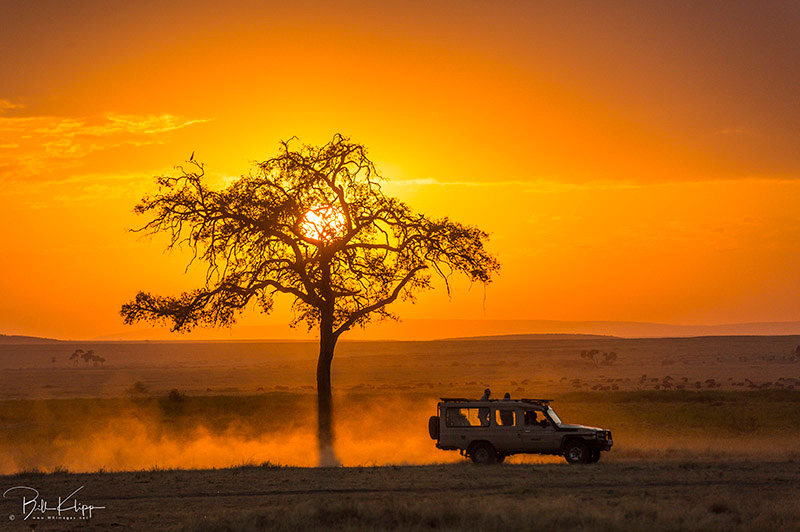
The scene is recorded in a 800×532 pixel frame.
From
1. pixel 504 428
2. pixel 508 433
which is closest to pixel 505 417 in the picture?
pixel 504 428

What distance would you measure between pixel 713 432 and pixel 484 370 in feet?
337

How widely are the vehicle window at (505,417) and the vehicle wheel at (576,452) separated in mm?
1869

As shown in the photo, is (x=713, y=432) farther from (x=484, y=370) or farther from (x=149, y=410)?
(x=484, y=370)

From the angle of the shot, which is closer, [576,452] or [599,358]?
[576,452]

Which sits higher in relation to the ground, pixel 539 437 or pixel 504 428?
pixel 504 428

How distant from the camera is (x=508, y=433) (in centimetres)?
3064

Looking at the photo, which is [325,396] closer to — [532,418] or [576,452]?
[532,418]

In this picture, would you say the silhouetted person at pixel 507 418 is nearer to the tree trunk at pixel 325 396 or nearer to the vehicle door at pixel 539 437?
the vehicle door at pixel 539 437

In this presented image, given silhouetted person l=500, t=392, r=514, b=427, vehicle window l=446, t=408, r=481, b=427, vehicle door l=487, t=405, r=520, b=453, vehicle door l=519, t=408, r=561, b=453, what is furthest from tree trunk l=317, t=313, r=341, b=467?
vehicle door l=519, t=408, r=561, b=453

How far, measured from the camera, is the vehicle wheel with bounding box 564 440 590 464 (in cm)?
3030

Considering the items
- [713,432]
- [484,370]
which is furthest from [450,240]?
[484,370]

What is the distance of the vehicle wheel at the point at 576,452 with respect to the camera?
3030cm
